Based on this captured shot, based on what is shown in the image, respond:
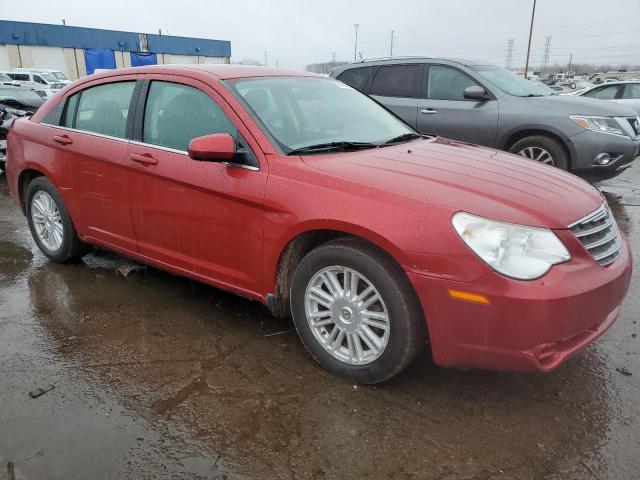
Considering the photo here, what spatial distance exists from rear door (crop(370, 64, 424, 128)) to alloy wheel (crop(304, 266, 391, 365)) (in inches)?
195

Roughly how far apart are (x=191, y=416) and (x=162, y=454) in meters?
0.28

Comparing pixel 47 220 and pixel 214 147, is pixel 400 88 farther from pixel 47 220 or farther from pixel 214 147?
pixel 214 147

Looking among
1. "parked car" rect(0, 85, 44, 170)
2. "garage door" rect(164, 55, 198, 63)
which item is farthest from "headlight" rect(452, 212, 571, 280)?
"garage door" rect(164, 55, 198, 63)

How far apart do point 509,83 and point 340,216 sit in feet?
18.2

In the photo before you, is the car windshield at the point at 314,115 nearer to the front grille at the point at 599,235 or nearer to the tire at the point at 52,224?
the front grille at the point at 599,235

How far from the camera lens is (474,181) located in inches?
106

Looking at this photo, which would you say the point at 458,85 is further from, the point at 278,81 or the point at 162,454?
the point at 162,454

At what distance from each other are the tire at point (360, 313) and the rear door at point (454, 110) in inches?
187

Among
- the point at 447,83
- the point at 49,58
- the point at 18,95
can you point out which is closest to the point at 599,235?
the point at 447,83

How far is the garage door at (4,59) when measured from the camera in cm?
4279

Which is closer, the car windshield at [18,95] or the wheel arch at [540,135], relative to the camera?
the wheel arch at [540,135]

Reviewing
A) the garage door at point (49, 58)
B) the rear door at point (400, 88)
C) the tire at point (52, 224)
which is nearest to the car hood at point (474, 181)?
the tire at point (52, 224)

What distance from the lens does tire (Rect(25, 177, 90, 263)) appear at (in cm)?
433

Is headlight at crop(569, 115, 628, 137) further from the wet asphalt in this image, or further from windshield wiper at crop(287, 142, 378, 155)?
windshield wiper at crop(287, 142, 378, 155)
